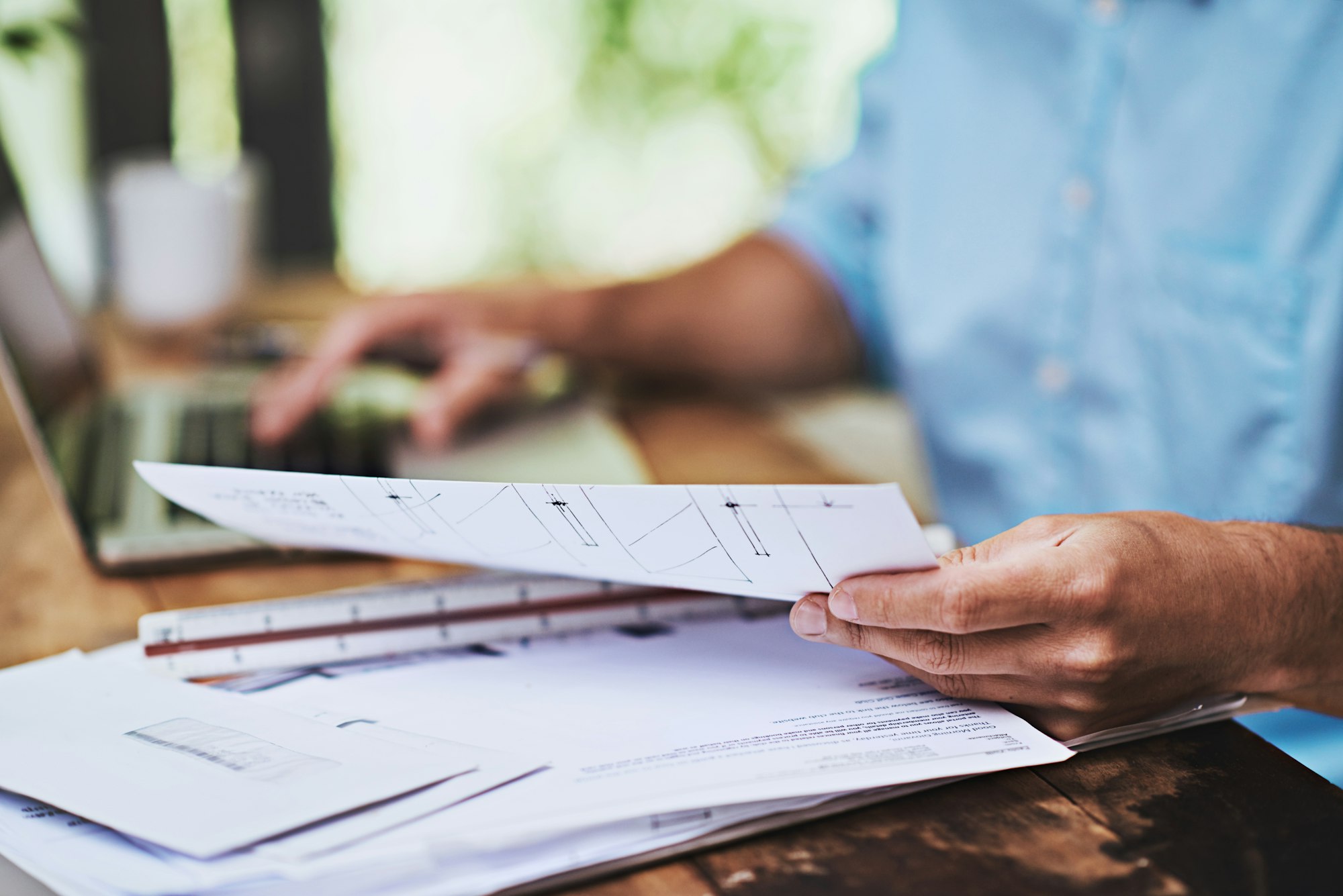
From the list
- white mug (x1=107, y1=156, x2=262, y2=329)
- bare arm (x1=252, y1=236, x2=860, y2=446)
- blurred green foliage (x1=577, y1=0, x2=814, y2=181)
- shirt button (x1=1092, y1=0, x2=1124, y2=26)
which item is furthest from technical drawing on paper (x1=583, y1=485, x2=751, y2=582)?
blurred green foliage (x1=577, y1=0, x2=814, y2=181)

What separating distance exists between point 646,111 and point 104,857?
257cm

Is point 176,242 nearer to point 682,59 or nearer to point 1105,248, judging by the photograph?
point 1105,248

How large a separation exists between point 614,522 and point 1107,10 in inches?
27.9

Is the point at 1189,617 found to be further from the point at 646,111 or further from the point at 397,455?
the point at 646,111

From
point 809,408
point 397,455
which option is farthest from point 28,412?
point 809,408

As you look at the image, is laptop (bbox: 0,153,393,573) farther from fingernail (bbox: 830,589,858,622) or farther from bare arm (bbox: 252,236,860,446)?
fingernail (bbox: 830,589,858,622)

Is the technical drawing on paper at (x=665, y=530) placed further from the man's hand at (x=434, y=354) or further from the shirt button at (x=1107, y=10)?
the shirt button at (x=1107, y=10)

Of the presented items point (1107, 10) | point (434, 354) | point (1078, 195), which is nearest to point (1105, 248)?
point (1078, 195)

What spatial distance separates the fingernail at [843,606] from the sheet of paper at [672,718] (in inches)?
1.6

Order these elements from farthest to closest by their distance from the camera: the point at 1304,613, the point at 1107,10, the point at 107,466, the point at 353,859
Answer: the point at 1107,10
the point at 107,466
the point at 1304,613
the point at 353,859

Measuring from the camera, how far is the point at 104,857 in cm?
30

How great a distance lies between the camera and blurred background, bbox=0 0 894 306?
6.51 feet

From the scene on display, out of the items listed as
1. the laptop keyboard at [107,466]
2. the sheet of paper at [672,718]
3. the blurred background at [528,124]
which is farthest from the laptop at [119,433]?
the blurred background at [528,124]

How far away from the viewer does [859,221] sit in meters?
1.10
